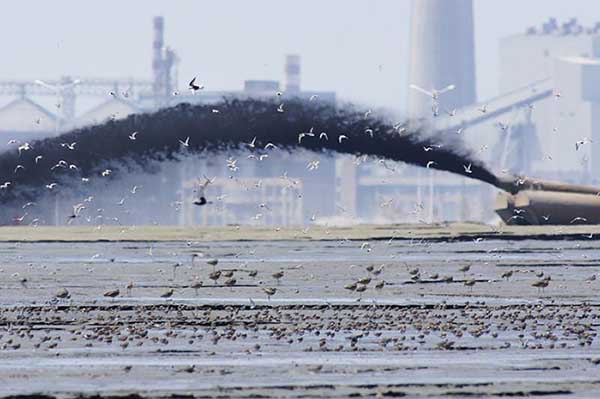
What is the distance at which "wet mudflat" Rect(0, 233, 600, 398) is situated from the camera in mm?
35500

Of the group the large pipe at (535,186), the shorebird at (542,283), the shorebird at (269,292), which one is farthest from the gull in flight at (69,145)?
the shorebird at (542,283)

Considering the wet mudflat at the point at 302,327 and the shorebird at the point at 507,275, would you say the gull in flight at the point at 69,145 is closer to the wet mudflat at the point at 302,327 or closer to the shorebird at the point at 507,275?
the wet mudflat at the point at 302,327

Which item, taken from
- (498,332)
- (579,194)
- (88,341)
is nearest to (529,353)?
(498,332)

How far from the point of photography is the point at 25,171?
98000mm

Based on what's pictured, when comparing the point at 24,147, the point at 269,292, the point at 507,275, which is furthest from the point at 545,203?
the point at 269,292

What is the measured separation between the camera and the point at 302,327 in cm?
4578

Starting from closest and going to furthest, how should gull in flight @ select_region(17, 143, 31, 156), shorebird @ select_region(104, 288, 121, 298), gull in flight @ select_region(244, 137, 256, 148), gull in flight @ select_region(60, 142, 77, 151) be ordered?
shorebird @ select_region(104, 288, 121, 298), gull in flight @ select_region(17, 143, 31, 156), gull in flight @ select_region(60, 142, 77, 151), gull in flight @ select_region(244, 137, 256, 148)

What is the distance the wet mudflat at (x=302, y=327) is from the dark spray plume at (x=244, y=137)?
19365 millimetres

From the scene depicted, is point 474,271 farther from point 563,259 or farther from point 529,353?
point 529,353

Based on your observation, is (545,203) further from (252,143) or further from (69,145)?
(69,145)

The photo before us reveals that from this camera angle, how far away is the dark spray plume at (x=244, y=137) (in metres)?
96.7

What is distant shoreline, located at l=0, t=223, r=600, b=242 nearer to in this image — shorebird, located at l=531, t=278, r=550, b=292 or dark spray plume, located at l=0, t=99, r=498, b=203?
dark spray plume, located at l=0, t=99, r=498, b=203

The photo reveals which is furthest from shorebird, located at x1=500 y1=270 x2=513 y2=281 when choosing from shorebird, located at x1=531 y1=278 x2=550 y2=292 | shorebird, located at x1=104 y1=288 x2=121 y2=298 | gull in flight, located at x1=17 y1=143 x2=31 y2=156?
gull in flight, located at x1=17 y1=143 x2=31 y2=156

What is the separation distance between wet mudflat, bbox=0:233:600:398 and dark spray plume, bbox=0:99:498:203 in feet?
63.5
